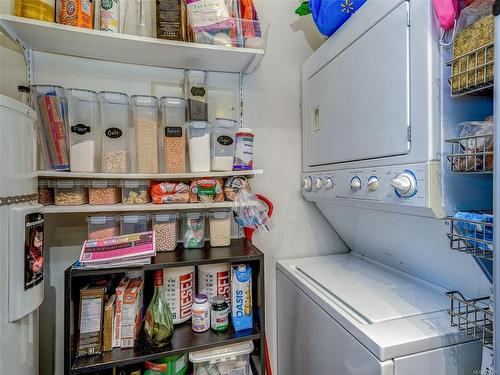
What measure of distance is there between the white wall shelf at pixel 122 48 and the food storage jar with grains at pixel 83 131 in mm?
241

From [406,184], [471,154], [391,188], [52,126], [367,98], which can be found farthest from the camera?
[52,126]

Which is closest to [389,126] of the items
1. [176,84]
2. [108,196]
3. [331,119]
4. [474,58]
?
[474,58]

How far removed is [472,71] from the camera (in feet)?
2.46

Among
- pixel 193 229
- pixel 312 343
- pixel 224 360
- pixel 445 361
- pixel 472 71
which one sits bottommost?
pixel 224 360

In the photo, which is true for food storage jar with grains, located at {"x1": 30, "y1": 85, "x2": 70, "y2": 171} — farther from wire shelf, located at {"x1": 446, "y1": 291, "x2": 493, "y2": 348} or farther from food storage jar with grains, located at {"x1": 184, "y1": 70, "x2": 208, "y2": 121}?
wire shelf, located at {"x1": 446, "y1": 291, "x2": 493, "y2": 348}

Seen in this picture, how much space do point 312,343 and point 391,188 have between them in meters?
0.81

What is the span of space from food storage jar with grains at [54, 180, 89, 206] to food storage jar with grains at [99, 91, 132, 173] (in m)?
0.14

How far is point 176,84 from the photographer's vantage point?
1.56 metres

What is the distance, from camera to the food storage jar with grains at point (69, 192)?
124 centimetres

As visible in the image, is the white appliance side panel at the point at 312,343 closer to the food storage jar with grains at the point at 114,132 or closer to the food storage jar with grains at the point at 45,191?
the food storage jar with grains at the point at 114,132

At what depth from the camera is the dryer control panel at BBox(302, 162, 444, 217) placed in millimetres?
839

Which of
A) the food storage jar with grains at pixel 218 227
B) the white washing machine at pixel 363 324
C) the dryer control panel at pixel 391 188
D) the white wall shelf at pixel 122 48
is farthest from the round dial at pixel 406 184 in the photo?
the white wall shelf at pixel 122 48

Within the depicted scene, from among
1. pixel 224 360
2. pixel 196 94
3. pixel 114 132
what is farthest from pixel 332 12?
pixel 224 360

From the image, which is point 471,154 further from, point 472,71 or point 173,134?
point 173,134
